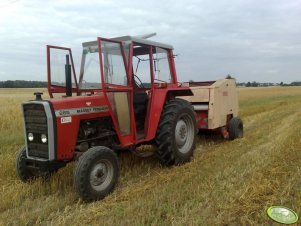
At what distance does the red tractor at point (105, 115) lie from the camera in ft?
17.1

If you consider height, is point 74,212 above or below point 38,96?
below

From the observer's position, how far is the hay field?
14.2ft

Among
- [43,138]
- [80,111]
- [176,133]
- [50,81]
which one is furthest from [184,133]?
[43,138]

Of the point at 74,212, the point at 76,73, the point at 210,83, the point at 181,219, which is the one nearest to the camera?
the point at 181,219

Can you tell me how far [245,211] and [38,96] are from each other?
10.7 feet

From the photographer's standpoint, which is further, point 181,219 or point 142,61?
point 142,61

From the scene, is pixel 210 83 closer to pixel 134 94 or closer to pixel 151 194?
pixel 134 94

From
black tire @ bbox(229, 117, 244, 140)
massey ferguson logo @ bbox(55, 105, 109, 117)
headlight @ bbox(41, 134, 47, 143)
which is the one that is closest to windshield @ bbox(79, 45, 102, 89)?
massey ferguson logo @ bbox(55, 105, 109, 117)

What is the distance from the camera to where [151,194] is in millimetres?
5125

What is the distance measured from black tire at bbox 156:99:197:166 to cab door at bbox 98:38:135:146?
73 cm

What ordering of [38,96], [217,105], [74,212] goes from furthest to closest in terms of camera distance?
[217,105]
[38,96]
[74,212]

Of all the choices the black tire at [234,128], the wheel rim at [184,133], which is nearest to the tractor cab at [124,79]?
the wheel rim at [184,133]

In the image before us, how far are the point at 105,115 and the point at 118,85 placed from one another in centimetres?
51

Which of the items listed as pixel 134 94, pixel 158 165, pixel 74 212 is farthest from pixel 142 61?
pixel 74 212
